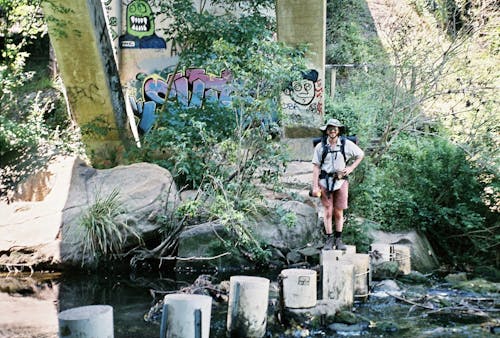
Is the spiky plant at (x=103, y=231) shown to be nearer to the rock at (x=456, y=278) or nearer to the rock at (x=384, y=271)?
the rock at (x=384, y=271)

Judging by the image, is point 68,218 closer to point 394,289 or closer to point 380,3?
point 394,289

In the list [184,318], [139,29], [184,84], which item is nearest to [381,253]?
[184,318]

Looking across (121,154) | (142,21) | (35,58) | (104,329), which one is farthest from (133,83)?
(104,329)

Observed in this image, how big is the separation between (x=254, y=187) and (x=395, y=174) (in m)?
2.89

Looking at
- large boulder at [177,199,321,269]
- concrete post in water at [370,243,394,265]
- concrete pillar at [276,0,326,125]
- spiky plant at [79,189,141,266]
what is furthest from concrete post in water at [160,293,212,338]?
concrete pillar at [276,0,326,125]

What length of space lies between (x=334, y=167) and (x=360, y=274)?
141 cm

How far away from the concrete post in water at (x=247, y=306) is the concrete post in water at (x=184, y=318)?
0.69 metres

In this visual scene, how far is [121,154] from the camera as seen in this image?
439 inches

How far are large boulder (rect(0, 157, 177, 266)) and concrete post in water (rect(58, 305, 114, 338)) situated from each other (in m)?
4.51

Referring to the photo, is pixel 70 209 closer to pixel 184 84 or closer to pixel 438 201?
pixel 438 201

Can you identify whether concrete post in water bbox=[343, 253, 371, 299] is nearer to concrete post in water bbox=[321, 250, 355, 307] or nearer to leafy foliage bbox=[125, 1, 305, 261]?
concrete post in water bbox=[321, 250, 355, 307]

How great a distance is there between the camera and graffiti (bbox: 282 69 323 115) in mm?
12836

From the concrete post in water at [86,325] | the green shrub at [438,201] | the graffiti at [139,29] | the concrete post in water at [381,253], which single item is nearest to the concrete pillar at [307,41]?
the green shrub at [438,201]

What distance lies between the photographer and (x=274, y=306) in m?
6.47
